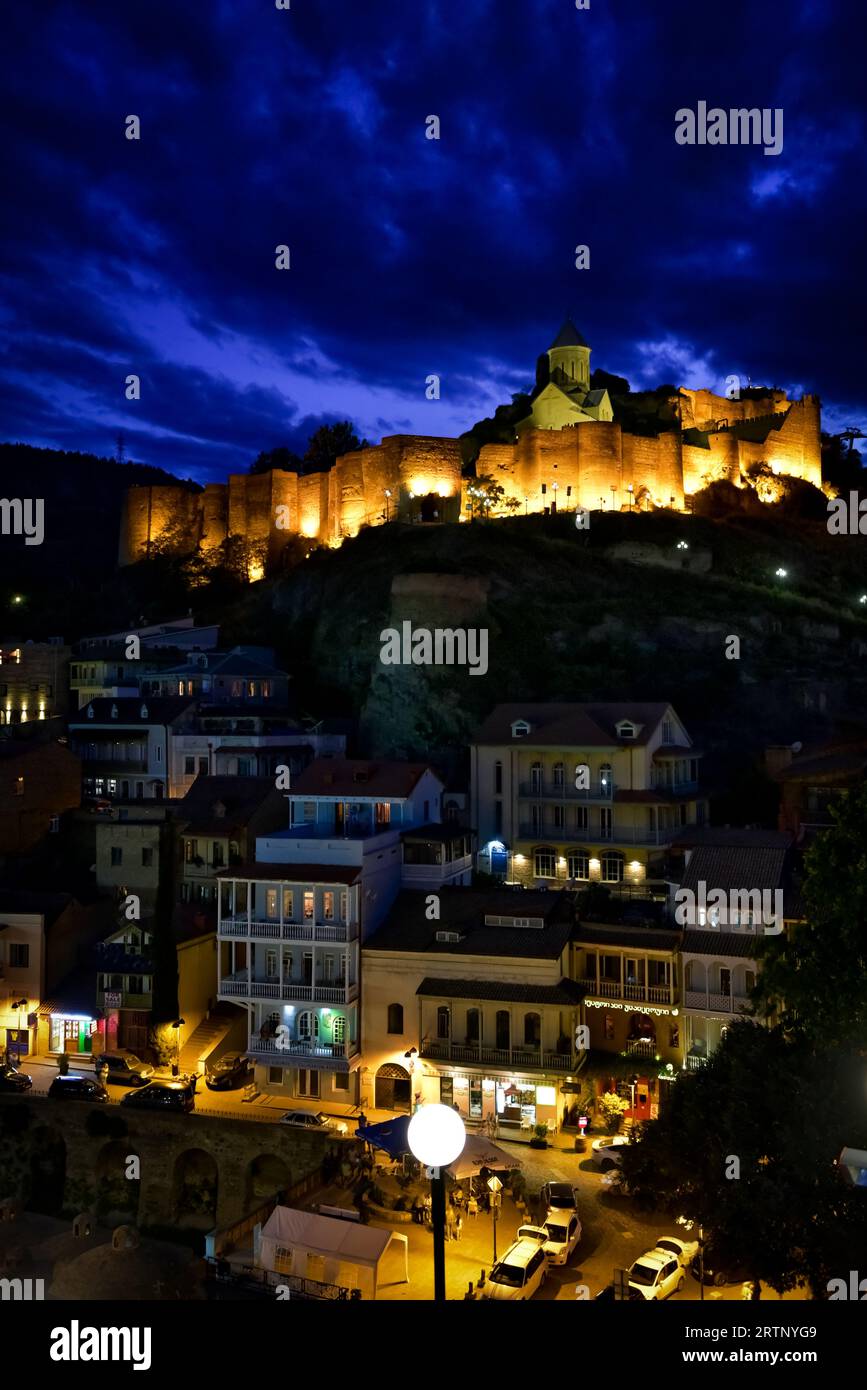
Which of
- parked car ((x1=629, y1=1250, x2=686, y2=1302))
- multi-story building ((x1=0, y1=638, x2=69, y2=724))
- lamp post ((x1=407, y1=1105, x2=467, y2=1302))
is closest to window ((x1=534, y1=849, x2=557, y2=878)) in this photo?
parked car ((x1=629, y1=1250, x2=686, y2=1302))

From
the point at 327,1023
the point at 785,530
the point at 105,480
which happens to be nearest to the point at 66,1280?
the point at 327,1023

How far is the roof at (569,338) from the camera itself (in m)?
105

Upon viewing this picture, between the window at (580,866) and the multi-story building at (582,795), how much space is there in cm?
5

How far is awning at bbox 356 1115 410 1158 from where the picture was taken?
2327 cm

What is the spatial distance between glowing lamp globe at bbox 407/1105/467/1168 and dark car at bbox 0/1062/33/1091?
100.0ft

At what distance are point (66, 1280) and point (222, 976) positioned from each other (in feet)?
42.2

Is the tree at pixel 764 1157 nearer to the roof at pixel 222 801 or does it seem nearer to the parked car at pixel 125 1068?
the parked car at pixel 125 1068

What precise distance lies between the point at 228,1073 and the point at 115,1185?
4.82 metres

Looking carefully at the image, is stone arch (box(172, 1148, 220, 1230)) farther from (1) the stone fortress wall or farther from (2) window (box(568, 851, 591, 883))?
(1) the stone fortress wall

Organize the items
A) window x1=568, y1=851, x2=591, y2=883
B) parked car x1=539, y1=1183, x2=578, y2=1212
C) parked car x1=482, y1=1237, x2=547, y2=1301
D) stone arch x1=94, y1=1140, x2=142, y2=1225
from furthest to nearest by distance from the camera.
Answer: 1. window x1=568, y1=851, x2=591, y2=883
2. stone arch x1=94, y1=1140, x2=142, y2=1225
3. parked car x1=539, y1=1183, x2=578, y2=1212
4. parked car x1=482, y1=1237, x2=547, y2=1301

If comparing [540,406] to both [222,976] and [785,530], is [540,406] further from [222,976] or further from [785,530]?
[222,976]

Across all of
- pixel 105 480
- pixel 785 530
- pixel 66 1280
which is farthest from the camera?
pixel 105 480

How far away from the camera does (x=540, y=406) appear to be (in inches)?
3893

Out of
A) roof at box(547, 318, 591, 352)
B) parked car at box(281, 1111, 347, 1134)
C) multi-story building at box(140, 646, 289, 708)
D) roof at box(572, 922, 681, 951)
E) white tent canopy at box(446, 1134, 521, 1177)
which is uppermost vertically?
roof at box(547, 318, 591, 352)
